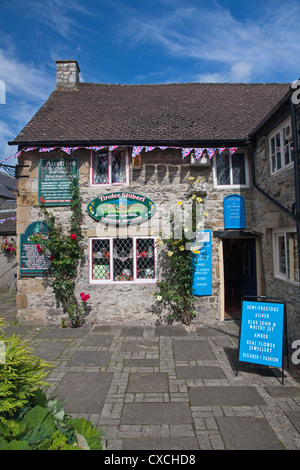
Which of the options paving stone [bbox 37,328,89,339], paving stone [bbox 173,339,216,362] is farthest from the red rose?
paving stone [bbox 173,339,216,362]

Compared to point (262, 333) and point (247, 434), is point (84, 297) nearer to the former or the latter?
point (262, 333)

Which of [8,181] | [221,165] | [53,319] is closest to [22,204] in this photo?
[53,319]

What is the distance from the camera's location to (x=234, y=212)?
7996 millimetres

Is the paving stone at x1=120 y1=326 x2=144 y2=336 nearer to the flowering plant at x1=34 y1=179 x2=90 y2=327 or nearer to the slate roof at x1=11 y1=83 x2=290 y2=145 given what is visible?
the flowering plant at x1=34 y1=179 x2=90 y2=327

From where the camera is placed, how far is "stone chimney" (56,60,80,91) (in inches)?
426

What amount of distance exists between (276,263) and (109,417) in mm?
4890

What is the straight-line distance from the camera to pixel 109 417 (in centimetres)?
390

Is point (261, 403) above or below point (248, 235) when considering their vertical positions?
below

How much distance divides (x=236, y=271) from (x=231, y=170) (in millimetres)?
4311

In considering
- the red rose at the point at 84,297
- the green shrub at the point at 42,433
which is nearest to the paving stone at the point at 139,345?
the red rose at the point at 84,297

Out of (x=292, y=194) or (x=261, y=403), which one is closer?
(x=261, y=403)

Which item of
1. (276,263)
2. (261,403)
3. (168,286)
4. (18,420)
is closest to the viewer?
(18,420)

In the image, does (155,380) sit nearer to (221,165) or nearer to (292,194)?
(292,194)

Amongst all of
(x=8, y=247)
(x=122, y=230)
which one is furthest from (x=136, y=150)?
(x=8, y=247)
